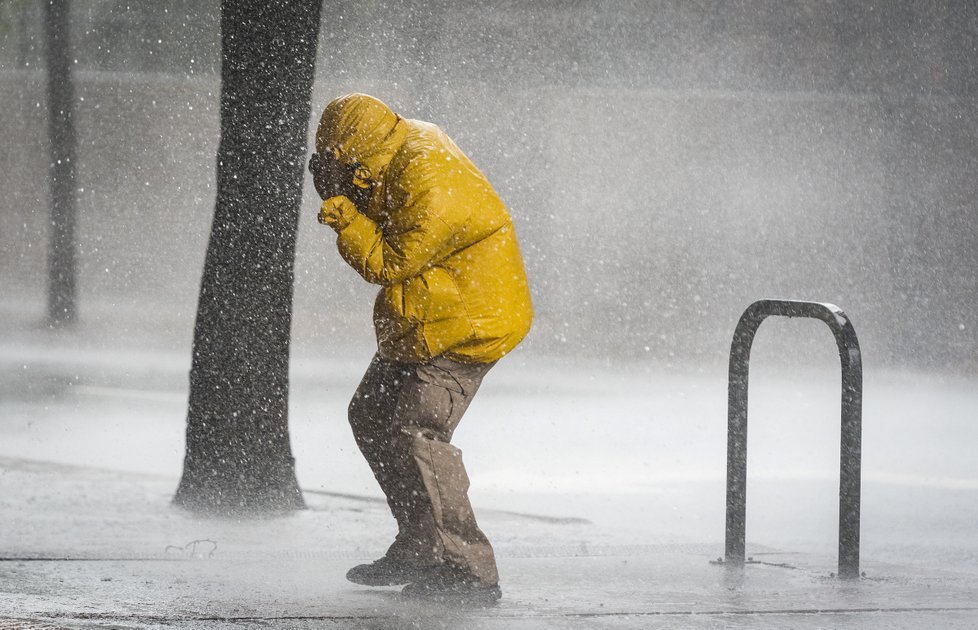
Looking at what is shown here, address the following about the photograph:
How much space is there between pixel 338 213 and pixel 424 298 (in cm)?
35

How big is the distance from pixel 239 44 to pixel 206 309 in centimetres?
116

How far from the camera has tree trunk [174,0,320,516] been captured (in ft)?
19.0

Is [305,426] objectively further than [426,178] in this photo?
Yes

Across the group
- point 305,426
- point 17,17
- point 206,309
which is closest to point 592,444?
point 305,426

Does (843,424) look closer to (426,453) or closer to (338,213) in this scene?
(426,453)

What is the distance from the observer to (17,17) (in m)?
14.3

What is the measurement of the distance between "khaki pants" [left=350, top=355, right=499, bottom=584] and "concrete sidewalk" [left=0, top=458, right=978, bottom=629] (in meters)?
0.17

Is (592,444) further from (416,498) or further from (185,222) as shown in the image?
(185,222)

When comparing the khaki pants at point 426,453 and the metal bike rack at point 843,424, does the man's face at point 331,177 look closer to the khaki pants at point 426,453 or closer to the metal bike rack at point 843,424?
the khaki pants at point 426,453

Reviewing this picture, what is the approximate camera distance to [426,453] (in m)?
3.90

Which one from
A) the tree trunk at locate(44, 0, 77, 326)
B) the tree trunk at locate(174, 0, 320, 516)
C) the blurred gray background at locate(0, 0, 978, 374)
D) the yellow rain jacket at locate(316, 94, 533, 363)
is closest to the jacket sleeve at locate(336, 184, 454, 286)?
the yellow rain jacket at locate(316, 94, 533, 363)

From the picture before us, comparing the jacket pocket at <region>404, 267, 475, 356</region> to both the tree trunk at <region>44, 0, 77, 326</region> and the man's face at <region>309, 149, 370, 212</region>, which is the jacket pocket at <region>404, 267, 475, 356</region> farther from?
the tree trunk at <region>44, 0, 77, 326</region>

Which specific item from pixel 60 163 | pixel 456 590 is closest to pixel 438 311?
pixel 456 590

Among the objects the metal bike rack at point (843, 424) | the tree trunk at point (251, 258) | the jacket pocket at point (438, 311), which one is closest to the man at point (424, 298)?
the jacket pocket at point (438, 311)
